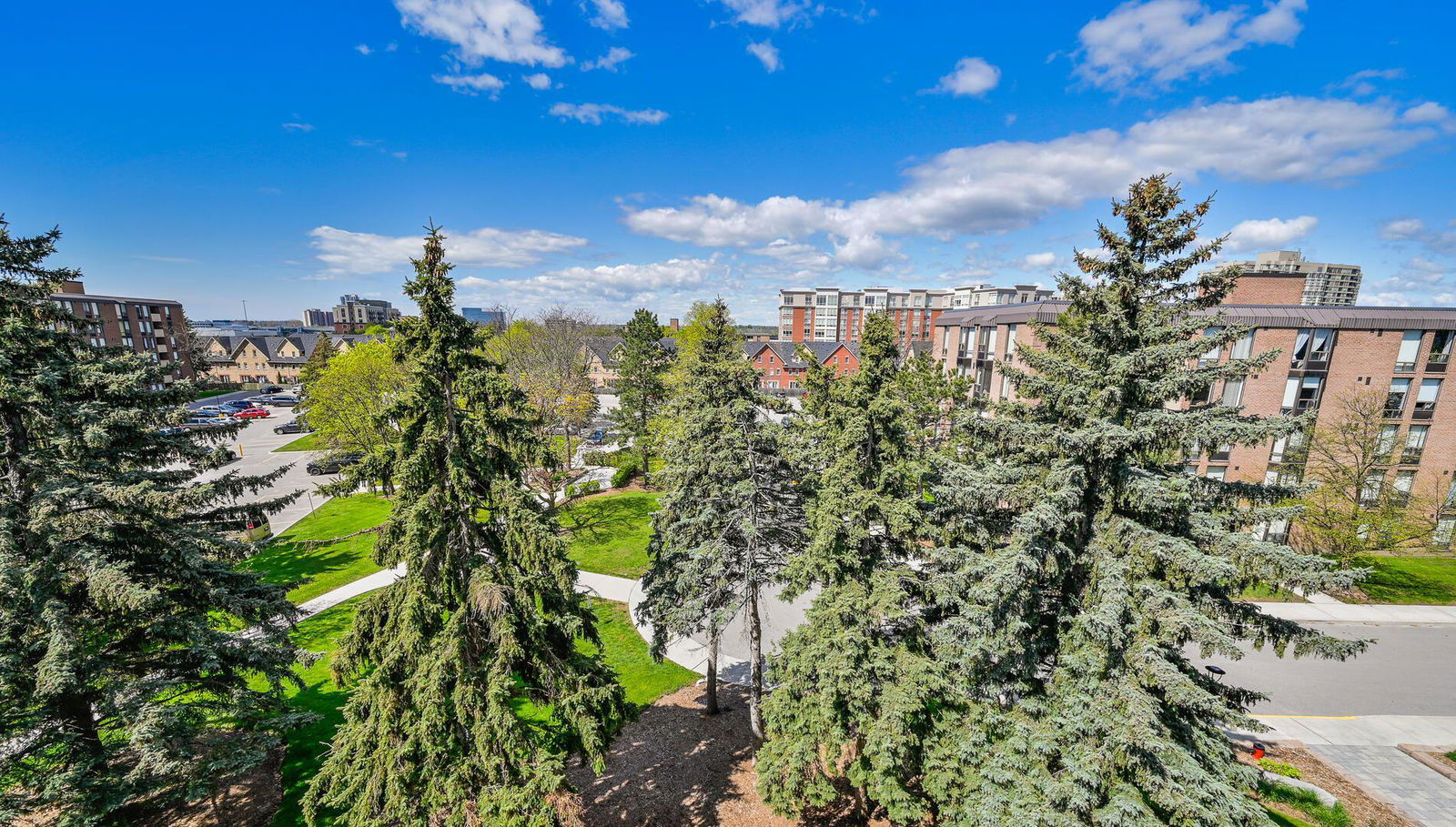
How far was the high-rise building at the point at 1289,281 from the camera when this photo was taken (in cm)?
2566

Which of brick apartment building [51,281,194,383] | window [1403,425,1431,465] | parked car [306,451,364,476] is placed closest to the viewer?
window [1403,425,1431,465]

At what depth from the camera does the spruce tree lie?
314 inches

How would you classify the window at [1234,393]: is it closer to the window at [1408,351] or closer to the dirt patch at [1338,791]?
the window at [1408,351]

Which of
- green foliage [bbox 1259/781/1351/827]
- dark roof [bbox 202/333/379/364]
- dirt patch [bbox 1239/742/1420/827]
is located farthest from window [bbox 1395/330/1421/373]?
dark roof [bbox 202/333/379/364]

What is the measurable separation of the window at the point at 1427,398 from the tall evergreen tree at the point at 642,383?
123 ft

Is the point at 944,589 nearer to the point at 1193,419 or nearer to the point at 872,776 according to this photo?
the point at 872,776

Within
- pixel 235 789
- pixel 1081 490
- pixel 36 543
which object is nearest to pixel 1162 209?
pixel 1081 490

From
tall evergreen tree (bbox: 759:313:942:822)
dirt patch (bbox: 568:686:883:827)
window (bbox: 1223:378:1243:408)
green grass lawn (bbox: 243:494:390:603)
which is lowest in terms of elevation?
dirt patch (bbox: 568:686:883:827)

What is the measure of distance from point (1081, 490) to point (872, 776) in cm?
697

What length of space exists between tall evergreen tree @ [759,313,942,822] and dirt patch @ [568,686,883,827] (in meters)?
1.83

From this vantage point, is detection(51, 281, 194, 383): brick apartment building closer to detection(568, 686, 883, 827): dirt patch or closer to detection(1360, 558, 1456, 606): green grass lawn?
detection(568, 686, 883, 827): dirt patch

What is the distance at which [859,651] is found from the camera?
36.2 feet

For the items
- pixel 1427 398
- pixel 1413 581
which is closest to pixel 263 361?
pixel 1413 581

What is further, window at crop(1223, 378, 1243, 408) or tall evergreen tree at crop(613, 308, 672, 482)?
tall evergreen tree at crop(613, 308, 672, 482)
